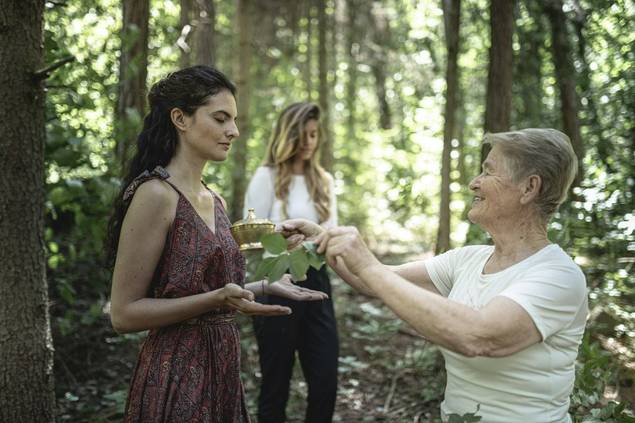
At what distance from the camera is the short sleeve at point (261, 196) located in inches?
161

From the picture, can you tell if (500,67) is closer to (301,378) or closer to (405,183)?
(405,183)

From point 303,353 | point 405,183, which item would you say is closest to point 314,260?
point 303,353

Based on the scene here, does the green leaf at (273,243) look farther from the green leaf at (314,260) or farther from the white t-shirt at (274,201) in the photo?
the white t-shirt at (274,201)

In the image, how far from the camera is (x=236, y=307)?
2092mm

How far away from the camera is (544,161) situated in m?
2.13

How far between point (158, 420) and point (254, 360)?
12.0 feet

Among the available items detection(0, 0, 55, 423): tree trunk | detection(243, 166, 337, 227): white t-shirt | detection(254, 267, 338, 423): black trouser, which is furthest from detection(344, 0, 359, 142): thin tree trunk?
detection(0, 0, 55, 423): tree trunk

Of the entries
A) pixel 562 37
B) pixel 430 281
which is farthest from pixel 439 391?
pixel 562 37

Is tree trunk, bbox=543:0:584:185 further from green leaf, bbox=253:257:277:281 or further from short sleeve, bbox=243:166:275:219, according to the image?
green leaf, bbox=253:257:277:281

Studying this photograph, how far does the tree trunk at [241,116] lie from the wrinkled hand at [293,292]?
5.12 meters

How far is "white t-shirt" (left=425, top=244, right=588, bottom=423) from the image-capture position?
1.89m

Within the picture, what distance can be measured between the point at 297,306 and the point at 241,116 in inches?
185

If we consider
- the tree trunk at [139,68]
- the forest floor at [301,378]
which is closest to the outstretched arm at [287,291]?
→ the forest floor at [301,378]

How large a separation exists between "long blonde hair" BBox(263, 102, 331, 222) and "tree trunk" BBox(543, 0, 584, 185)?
9.63 ft
